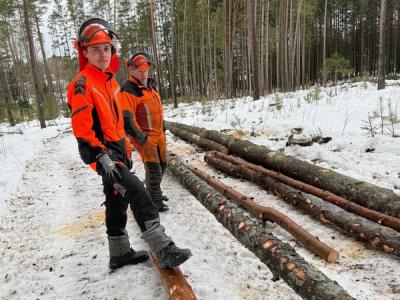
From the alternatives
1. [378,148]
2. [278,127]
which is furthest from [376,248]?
[278,127]

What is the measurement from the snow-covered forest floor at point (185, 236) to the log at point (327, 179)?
41 cm

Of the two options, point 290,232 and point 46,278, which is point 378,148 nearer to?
point 290,232

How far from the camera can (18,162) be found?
922 centimetres

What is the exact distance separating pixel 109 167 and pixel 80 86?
2.50 feet

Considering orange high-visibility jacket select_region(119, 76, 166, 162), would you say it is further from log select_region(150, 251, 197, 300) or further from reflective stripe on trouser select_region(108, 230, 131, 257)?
log select_region(150, 251, 197, 300)

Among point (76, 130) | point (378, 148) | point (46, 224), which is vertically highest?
point (76, 130)

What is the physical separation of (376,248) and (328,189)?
1233 mm

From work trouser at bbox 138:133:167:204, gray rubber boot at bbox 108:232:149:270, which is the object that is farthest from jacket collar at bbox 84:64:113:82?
work trouser at bbox 138:133:167:204

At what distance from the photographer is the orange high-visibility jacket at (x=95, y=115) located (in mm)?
2680

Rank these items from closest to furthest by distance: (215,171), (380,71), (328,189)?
(328,189) < (215,171) < (380,71)

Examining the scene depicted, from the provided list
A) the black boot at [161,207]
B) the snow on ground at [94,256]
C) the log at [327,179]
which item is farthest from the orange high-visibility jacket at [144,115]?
the log at [327,179]

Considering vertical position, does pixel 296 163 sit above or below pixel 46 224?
above

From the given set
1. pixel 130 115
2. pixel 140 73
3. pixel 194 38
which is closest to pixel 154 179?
pixel 130 115

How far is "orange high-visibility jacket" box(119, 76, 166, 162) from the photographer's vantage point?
4.39 meters
